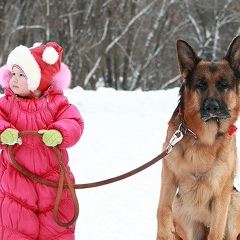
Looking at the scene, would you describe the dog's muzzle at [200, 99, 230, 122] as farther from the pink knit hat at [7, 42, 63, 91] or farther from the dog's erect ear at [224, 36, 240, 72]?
the pink knit hat at [7, 42, 63, 91]

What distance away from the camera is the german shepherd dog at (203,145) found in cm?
416

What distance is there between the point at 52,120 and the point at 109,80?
2458cm

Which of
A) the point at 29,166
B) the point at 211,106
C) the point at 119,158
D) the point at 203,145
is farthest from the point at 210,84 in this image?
the point at 119,158

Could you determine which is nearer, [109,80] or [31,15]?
[31,15]

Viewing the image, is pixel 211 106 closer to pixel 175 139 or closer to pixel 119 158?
pixel 175 139

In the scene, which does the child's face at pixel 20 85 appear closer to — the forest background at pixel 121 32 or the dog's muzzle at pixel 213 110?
the dog's muzzle at pixel 213 110

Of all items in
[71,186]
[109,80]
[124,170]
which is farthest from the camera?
[109,80]

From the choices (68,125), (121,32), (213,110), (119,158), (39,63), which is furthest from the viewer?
(121,32)

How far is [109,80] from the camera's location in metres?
28.6

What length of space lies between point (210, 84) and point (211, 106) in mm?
203

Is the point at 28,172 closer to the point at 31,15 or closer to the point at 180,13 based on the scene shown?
the point at 31,15

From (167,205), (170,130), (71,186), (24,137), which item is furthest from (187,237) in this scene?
(24,137)

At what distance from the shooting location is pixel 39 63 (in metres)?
4.14

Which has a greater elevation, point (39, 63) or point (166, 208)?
point (39, 63)
